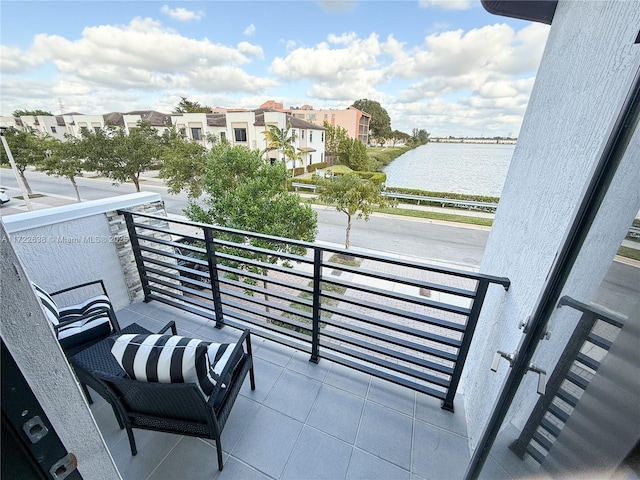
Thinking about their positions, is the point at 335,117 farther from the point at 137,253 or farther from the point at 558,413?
the point at 558,413

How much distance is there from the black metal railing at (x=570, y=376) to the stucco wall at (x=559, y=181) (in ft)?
0.15

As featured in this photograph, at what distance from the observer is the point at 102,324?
1811 mm

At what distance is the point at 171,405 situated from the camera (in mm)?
1272

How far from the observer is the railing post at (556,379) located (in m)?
0.83

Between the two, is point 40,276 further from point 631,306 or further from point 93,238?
point 631,306

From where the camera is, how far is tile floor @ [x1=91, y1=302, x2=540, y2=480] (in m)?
1.44

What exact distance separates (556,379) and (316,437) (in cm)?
130

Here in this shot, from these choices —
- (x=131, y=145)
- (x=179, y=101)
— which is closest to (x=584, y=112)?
(x=131, y=145)

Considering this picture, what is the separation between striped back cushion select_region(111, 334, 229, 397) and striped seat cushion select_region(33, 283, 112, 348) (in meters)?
0.85

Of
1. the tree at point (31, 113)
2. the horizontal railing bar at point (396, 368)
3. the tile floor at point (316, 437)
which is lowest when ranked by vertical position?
the tile floor at point (316, 437)

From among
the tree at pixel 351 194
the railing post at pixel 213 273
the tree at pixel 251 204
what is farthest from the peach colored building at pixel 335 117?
the railing post at pixel 213 273

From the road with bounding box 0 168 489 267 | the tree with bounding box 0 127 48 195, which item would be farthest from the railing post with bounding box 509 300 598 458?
the tree with bounding box 0 127 48 195

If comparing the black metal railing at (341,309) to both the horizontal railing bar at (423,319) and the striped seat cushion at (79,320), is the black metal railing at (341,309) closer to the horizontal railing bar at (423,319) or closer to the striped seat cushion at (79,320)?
the horizontal railing bar at (423,319)

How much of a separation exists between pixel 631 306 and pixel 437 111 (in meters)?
11.5
